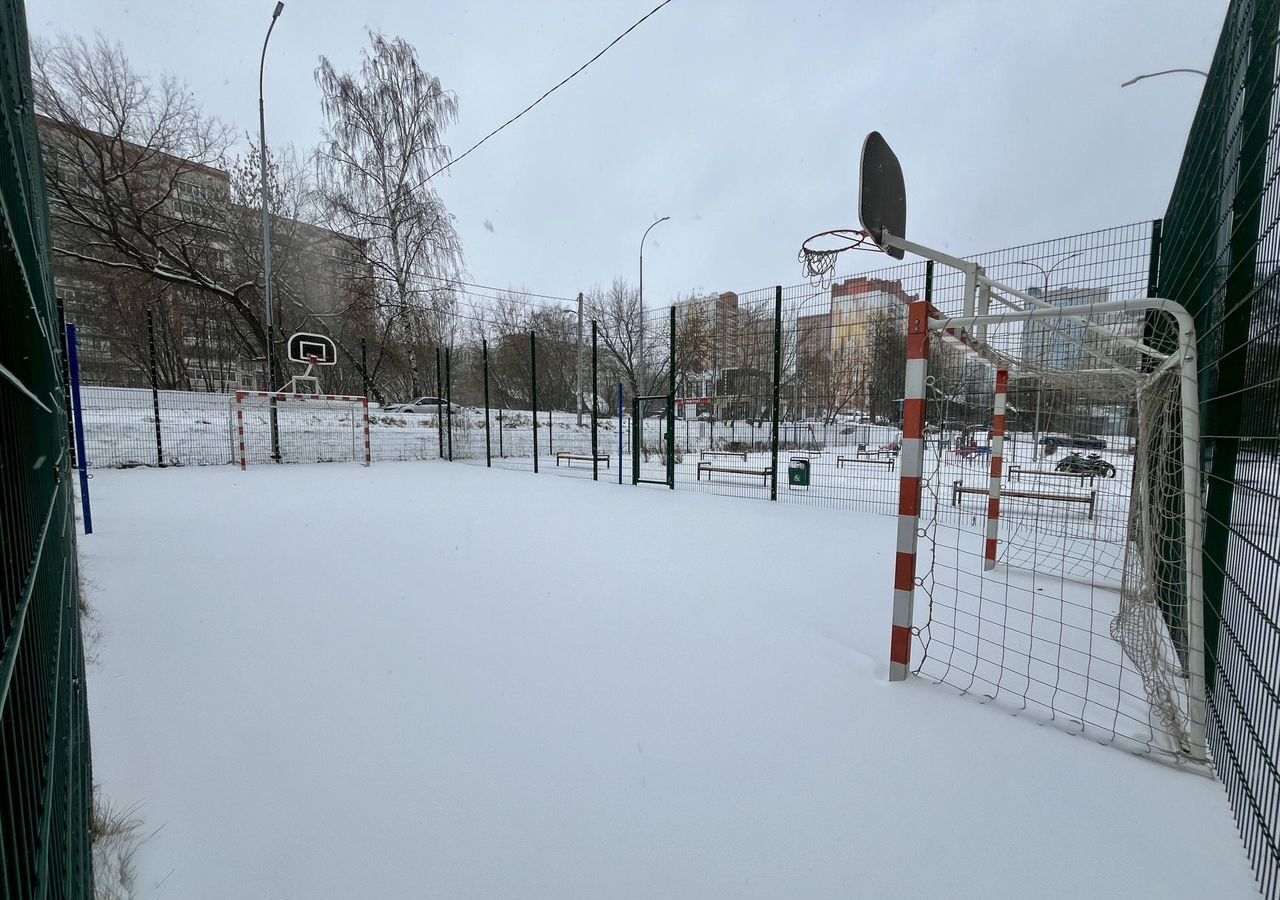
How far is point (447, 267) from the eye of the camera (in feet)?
57.9

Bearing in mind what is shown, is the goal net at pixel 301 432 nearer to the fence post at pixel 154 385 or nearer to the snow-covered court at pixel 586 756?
the fence post at pixel 154 385

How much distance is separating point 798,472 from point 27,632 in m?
7.88

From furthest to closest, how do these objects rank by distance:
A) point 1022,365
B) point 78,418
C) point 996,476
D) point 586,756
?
1. point 78,418
2. point 996,476
3. point 1022,365
4. point 586,756

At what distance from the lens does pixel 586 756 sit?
176 cm

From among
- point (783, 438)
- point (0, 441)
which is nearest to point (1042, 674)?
point (0, 441)

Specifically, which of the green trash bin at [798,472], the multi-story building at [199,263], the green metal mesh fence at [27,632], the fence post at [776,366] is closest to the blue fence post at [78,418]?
the green metal mesh fence at [27,632]

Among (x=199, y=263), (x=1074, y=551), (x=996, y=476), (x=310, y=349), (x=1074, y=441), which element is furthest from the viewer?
(x=199, y=263)

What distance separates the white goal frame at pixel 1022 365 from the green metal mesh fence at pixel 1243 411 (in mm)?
87

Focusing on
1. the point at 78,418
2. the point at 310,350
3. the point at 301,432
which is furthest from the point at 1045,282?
the point at 301,432

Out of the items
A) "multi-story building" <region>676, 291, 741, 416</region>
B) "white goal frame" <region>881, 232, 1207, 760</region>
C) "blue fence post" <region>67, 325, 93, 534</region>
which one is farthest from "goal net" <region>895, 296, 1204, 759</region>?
"blue fence post" <region>67, 325, 93, 534</region>

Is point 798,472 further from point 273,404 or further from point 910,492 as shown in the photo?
point 273,404

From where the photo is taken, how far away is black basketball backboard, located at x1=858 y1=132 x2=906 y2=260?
9.34 feet

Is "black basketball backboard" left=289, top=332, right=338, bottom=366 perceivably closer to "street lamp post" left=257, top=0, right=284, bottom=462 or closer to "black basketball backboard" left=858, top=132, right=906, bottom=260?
"street lamp post" left=257, top=0, right=284, bottom=462

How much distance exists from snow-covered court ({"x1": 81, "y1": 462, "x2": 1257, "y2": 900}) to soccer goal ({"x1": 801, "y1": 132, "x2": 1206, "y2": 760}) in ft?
0.90
